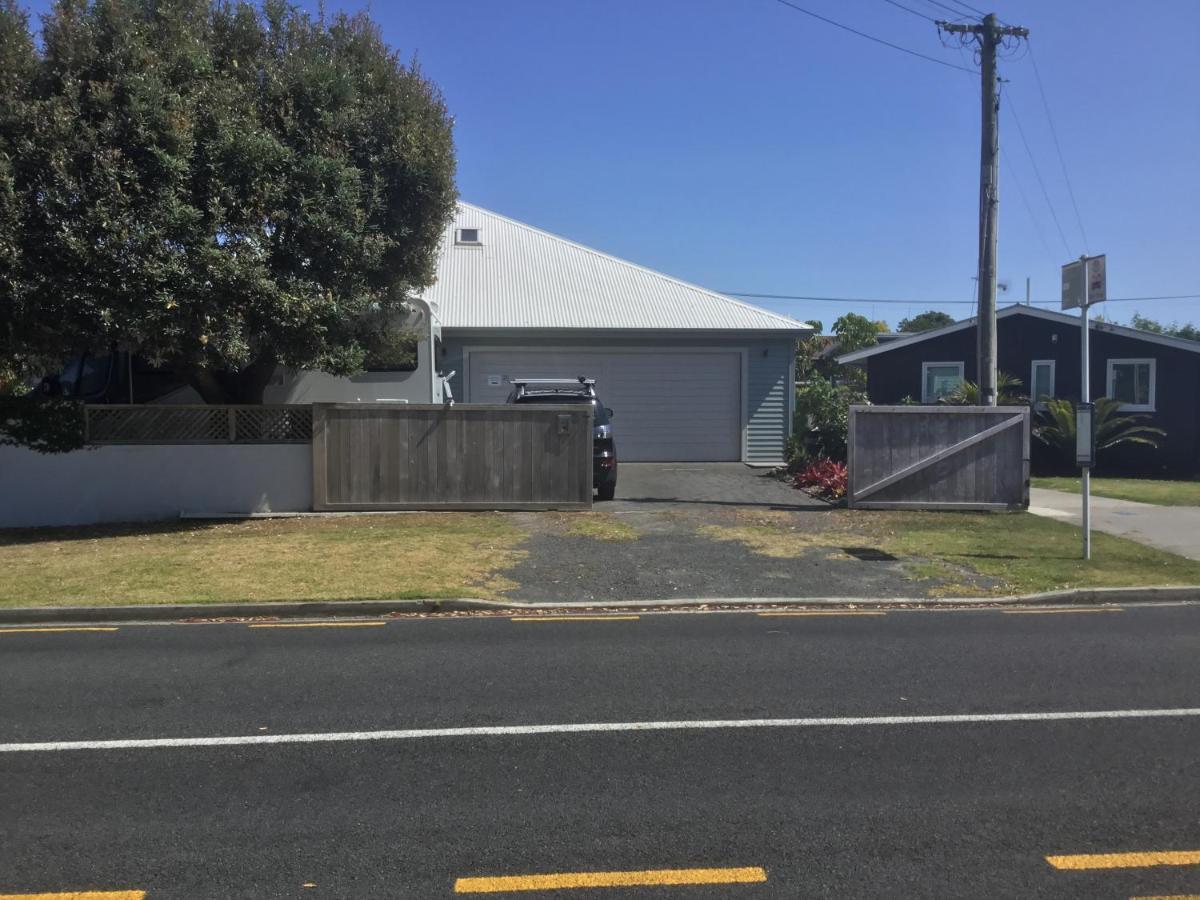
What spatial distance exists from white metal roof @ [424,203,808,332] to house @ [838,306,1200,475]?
483 centimetres

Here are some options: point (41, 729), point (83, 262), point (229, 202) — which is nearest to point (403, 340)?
point (229, 202)

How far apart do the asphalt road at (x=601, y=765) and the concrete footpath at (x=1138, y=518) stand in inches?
204

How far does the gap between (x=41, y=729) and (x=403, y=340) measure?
9994 millimetres

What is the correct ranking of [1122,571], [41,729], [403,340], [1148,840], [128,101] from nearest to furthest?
1. [1148,840]
2. [41,729]
3. [1122,571]
4. [128,101]
5. [403,340]

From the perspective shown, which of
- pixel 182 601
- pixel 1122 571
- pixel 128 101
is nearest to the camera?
pixel 182 601

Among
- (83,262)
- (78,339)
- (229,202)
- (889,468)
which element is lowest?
(889,468)

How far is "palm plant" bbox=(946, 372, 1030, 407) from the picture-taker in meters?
21.7

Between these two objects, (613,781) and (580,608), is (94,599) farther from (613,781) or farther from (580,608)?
(613,781)

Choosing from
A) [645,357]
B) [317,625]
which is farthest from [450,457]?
[645,357]

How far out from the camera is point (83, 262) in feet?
37.3

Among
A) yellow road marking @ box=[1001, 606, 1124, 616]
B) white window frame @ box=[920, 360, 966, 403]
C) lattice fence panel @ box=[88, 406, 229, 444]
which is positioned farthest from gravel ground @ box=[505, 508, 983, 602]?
white window frame @ box=[920, 360, 966, 403]

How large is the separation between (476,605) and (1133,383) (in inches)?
769

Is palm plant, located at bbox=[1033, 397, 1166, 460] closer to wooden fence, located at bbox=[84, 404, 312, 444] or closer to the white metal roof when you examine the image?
the white metal roof

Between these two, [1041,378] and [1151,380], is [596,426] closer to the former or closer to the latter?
[1041,378]
